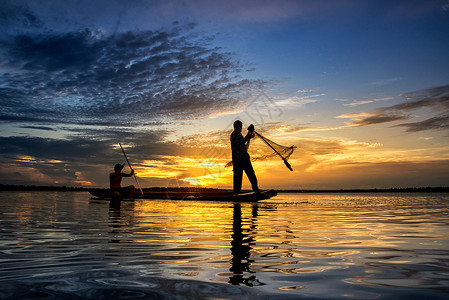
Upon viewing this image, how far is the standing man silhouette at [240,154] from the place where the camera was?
18.5 m

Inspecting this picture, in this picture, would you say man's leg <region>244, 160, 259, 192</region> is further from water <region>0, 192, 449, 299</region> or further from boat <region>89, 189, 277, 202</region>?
water <region>0, 192, 449, 299</region>

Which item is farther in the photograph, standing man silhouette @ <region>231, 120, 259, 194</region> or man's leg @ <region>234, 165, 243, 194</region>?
man's leg @ <region>234, 165, 243, 194</region>

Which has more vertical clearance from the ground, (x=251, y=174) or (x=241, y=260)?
(x=251, y=174)

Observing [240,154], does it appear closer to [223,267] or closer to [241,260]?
[241,260]

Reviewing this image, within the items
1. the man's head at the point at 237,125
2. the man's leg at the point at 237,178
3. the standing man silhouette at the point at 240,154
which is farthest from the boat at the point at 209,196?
the man's head at the point at 237,125

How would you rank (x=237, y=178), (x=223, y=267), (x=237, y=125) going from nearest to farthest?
(x=223, y=267) < (x=237, y=125) < (x=237, y=178)

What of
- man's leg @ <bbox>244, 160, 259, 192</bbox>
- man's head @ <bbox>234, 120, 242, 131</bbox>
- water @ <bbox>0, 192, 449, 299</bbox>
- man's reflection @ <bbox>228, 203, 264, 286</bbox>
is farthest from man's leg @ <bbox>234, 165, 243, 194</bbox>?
water @ <bbox>0, 192, 449, 299</bbox>

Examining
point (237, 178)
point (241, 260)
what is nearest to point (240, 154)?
point (237, 178)

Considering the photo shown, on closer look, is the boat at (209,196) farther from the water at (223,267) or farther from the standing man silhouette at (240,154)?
the water at (223,267)

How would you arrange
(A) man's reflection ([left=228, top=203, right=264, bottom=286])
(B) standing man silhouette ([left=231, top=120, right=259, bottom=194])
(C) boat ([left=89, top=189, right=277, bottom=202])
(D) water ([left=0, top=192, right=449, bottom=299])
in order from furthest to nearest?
(C) boat ([left=89, top=189, right=277, bottom=202]) → (B) standing man silhouette ([left=231, top=120, right=259, bottom=194]) → (A) man's reflection ([left=228, top=203, right=264, bottom=286]) → (D) water ([left=0, top=192, right=449, bottom=299])

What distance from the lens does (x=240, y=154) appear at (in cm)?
1872

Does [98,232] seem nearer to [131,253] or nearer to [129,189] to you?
[131,253]

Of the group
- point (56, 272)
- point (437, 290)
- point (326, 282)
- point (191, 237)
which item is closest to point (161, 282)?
point (56, 272)

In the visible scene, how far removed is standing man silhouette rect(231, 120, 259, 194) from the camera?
1855 centimetres
